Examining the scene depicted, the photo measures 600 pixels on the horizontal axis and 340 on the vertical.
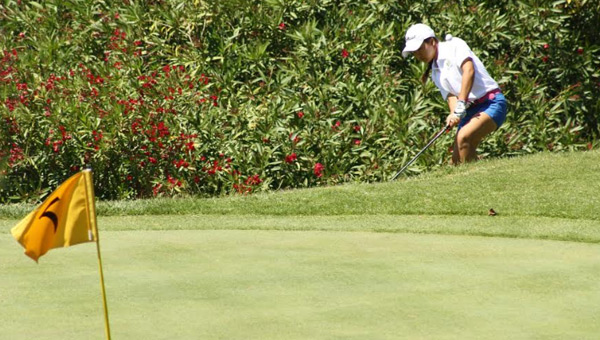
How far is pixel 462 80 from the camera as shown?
376 inches

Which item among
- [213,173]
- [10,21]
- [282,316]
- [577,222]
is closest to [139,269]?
[282,316]

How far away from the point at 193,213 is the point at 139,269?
110 inches

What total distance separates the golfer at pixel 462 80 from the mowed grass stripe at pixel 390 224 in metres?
1.65

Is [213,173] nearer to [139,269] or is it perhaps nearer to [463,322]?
[139,269]

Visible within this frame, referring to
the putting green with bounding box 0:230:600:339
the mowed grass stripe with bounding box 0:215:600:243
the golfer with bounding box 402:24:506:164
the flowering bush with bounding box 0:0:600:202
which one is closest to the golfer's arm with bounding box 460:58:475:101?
the golfer with bounding box 402:24:506:164

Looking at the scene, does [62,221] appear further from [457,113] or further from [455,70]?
[455,70]

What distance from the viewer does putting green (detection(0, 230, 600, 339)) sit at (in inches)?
185

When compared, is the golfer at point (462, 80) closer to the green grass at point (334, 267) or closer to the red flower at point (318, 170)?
the green grass at point (334, 267)

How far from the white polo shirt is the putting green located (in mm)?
2800

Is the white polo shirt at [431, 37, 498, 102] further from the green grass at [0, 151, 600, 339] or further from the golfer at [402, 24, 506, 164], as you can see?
the green grass at [0, 151, 600, 339]

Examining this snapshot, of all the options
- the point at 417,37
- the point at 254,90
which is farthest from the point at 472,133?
the point at 254,90

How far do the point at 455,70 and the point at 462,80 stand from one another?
7.4 inches

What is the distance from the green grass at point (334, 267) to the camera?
4781 millimetres

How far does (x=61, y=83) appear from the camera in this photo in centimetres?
1109
